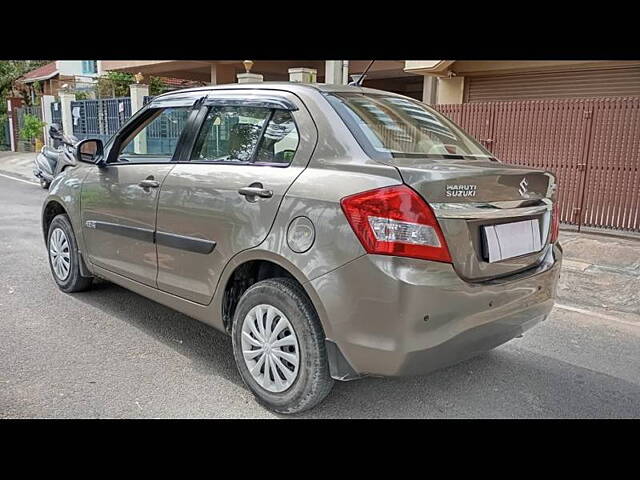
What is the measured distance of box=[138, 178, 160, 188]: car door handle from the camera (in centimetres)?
357

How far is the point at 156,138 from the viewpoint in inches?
157

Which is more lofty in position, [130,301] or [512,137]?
[512,137]

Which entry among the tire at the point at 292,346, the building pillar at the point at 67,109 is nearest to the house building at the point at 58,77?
the building pillar at the point at 67,109

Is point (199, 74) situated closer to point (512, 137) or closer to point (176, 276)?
point (512, 137)

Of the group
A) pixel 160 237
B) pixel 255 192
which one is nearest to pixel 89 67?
pixel 160 237

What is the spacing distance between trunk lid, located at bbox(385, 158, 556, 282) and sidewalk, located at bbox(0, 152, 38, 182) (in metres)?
14.7

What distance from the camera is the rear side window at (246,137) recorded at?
3033mm

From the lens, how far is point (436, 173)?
8.23 feet

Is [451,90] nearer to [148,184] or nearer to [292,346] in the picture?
[148,184]

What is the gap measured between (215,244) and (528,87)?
34.6ft

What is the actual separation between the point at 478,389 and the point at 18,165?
1966cm

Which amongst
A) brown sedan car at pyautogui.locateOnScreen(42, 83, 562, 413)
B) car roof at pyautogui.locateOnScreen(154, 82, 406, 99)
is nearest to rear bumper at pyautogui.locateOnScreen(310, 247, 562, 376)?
brown sedan car at pyautogui.locateOnScreen(42, 83, 562, 413)

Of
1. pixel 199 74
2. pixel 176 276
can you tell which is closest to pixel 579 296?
pixel 176 276

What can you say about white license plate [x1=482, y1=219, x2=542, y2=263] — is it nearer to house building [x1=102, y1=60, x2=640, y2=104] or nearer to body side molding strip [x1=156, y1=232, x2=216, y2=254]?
body side molding strip [x1=156, y1=232, x2=216, y2=254]
